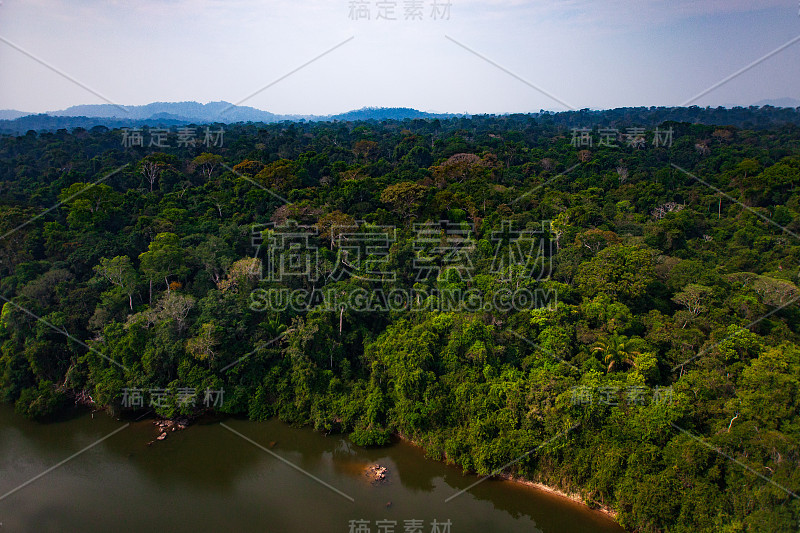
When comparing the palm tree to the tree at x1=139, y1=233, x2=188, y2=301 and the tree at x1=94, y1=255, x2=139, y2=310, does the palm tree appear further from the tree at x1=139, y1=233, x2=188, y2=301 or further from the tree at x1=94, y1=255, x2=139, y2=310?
the tree at x1=94, y1=255, x2=139, y2=310

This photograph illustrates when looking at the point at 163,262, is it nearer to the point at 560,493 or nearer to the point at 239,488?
the point at 239,488

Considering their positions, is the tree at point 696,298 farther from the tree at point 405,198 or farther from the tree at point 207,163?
the tree at point 207,163

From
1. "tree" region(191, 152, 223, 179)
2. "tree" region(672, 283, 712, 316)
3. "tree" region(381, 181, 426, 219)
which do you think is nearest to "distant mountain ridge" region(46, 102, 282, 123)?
"tree" region(191, 152, 223, 179)

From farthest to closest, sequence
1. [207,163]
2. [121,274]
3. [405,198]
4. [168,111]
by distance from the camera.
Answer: [168,111] → [207,163] → [405,198] → [121,274]

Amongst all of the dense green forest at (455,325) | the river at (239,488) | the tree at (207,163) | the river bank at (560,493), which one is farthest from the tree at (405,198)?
the tree at (207,163)

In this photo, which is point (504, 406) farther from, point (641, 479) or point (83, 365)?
point (83, 365)

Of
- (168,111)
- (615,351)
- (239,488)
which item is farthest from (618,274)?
(168,111)

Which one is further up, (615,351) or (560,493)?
(615,351)
